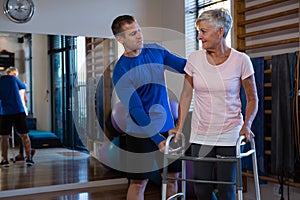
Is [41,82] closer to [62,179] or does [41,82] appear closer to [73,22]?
[73,22]

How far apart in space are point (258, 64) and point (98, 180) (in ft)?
7.56

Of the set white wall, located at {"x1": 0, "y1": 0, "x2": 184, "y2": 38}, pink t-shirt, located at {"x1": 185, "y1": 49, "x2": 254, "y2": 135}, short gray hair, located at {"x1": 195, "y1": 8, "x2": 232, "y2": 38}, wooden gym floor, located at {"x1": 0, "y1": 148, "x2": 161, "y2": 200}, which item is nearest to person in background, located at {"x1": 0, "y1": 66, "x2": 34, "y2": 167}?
wooden gym floor, located at {"x1": 0, "y1": 148, "x2": 161, "y2": 200}

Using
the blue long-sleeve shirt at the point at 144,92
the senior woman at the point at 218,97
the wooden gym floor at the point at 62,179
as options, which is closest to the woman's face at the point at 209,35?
the senior woman at the point at 218,97

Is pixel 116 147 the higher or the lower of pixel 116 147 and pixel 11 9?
the lower

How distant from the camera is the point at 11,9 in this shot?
405 cm

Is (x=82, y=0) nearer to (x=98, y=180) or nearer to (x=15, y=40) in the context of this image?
(x=15, y=40)

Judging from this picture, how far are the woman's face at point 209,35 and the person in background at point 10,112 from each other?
9.01 ft

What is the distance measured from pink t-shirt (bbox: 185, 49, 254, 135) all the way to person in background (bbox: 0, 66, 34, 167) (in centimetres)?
267

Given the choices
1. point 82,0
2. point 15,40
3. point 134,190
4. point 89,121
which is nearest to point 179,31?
point 82,0

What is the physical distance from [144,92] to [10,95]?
2.48 metres

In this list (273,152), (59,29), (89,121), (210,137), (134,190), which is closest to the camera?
(210,137)

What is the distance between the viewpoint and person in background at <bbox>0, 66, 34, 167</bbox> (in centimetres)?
414

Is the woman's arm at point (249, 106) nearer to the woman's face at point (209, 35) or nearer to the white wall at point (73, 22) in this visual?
the woman's face at point (209, 35)

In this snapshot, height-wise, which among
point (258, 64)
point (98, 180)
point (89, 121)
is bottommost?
point (98, 180)
